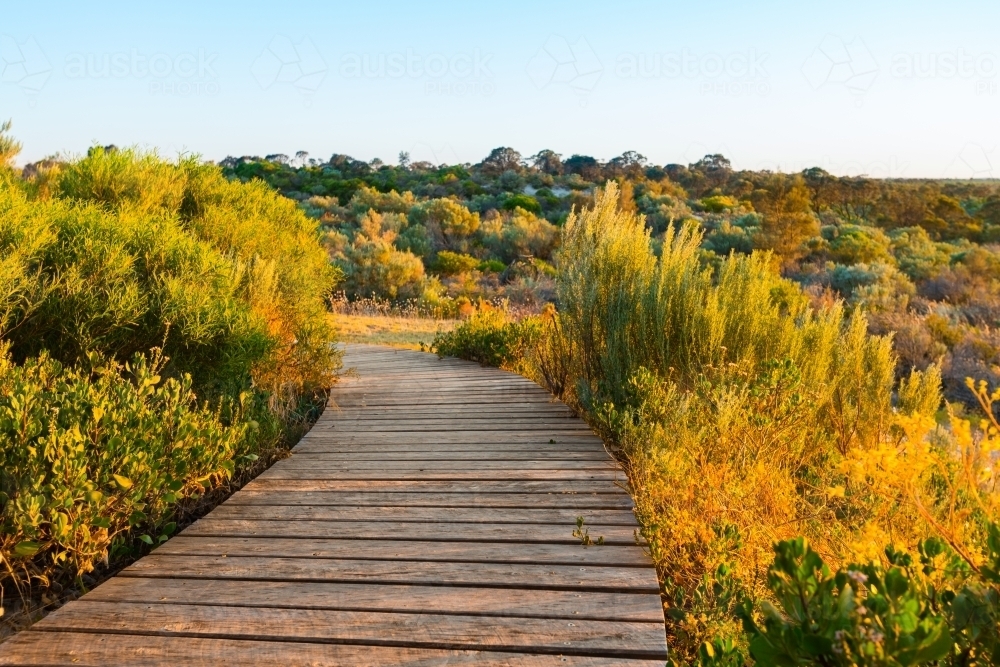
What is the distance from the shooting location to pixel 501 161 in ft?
183

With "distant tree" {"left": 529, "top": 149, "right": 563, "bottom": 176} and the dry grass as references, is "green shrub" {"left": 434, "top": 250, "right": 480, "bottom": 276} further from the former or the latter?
"distant tree" {"left": 529, "top": 149, "right": 563, "bottom": 176}

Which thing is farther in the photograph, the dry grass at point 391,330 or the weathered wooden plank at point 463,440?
the dry grass at point 391,330

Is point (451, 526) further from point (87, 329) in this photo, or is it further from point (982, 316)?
point (982, 316)

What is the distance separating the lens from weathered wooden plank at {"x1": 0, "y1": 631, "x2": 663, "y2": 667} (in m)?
2.29

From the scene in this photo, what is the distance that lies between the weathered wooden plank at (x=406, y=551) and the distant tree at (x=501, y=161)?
48.0m

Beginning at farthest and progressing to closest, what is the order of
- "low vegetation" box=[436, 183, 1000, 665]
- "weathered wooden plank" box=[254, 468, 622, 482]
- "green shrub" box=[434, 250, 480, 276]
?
"green shrub" box=[434, 250, 480, 276], "weathered wooden plank" box=[254, 468, 622, 482], "low vegetation" box=[436, 183, 1000, 665]

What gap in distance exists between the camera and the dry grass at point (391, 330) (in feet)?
38.3

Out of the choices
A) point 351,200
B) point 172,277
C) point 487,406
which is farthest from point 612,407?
point 351,200

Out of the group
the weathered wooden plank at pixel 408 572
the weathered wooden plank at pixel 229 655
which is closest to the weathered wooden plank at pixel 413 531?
the weathered wooden plank at pixel 408 572

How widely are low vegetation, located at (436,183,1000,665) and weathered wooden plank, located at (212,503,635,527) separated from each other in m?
0.28

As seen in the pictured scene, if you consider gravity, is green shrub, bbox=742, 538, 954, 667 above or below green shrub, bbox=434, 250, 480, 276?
Result: above

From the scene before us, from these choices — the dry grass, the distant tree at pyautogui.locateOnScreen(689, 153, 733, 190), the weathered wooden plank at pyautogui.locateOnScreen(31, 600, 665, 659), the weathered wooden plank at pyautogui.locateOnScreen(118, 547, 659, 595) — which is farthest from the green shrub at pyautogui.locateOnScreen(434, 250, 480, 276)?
the distant tree at pyautogui.locateOnScreen(689, 153, 733, 190)

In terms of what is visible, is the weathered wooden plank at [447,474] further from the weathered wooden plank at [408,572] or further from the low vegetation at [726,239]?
the low vegetation at [726,239]

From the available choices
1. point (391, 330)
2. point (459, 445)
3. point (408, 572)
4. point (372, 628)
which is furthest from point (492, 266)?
point (372, 628)
